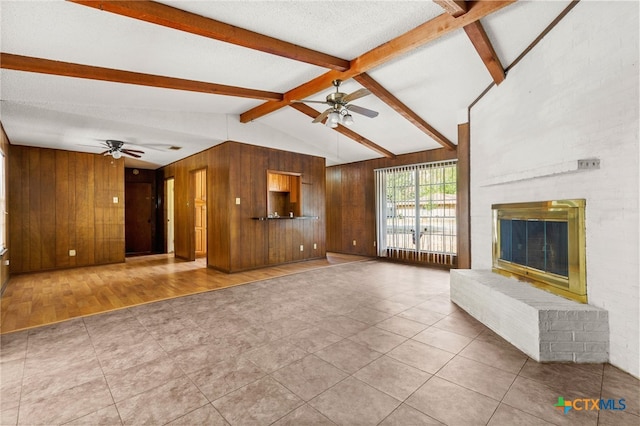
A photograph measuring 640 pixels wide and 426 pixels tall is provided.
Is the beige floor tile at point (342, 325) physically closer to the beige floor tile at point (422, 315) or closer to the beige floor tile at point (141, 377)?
the beige floor tile at point (422, 315)

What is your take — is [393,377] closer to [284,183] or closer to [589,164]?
[589,164]

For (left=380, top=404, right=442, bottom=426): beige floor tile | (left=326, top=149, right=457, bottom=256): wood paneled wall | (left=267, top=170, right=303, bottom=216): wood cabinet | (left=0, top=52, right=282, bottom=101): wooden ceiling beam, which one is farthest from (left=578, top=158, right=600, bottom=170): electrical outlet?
(left=267, top=170, right=303, bottom=216): wood cabinet

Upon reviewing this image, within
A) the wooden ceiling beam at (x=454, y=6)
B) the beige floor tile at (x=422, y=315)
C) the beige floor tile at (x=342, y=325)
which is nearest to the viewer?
the wooden ceiling beam at (x=454, y=6)

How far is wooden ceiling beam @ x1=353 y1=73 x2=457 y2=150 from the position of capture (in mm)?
4078

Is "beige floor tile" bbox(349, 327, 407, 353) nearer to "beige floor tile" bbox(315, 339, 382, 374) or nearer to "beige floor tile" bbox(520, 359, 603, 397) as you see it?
"beige floor tile" bbox(315, 339, 382, 374)

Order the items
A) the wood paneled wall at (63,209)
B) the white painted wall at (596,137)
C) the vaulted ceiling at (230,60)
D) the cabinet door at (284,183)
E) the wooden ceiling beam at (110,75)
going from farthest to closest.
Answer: the cabinet door at (284,183) → the wood paneled wall at (63,209) → the wooden ceiling beam at (110,75) → the vaulted ceiling at (230,60) → the white painted wall at (596,137)

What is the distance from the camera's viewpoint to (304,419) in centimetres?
173

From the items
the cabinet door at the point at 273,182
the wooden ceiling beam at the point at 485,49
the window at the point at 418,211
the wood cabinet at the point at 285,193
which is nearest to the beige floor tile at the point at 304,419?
the wooden ceiling beam at the point at 485,49

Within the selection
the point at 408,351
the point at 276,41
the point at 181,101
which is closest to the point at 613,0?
the point at 276,41

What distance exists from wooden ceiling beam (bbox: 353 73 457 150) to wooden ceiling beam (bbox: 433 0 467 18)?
1.46 meters

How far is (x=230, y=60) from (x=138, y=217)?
23.7 feet

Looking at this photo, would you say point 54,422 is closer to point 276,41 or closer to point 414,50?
point 276,41

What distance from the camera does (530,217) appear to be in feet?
10.1

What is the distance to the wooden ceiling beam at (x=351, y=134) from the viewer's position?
5267 mm
